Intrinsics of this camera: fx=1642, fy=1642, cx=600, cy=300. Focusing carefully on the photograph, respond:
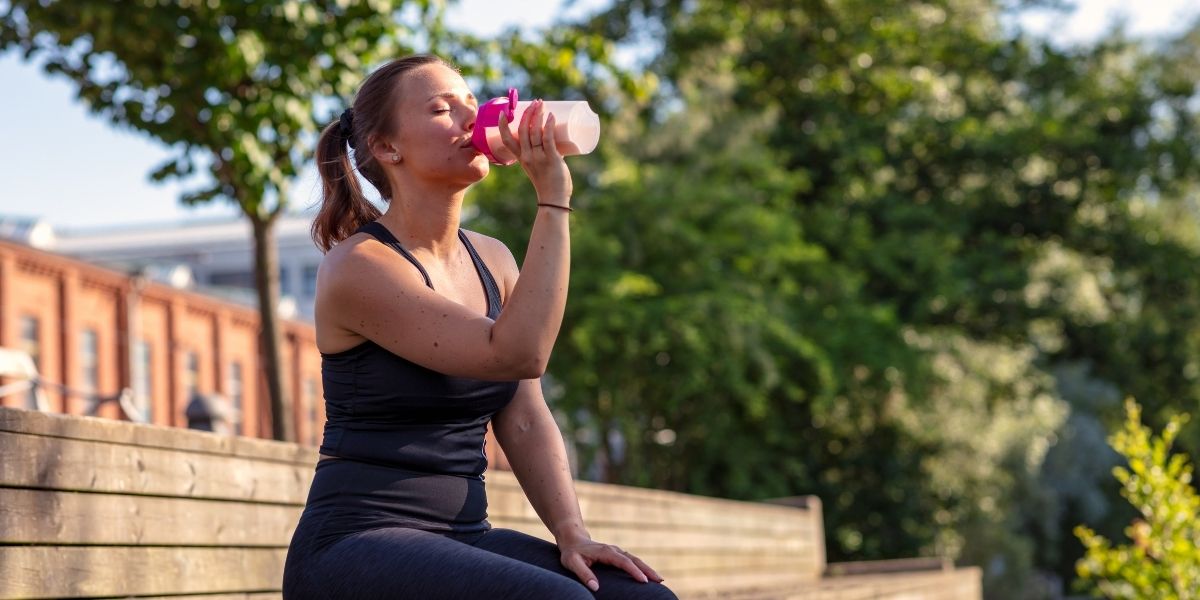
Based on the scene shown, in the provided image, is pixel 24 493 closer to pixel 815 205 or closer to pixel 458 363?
pixel 458 363

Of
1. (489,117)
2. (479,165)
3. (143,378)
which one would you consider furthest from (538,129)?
(143,378)

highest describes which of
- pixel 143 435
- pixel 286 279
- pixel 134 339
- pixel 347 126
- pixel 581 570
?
pixel 286 279

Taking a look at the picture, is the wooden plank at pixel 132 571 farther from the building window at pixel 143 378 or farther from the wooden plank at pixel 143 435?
the building window at pixel 143 378

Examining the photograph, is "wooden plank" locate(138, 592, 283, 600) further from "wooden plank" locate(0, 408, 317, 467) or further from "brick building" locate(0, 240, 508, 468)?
"brick building" locate(0, 240, 508, 468)

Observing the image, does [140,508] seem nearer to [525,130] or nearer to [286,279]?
[525,130]

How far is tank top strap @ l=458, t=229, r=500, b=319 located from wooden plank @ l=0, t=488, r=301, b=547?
1219 millimetres

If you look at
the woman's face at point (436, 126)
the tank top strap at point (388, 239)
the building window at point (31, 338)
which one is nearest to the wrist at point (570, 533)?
the tank top strap at point (388, 239)

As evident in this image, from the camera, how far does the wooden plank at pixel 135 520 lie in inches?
145

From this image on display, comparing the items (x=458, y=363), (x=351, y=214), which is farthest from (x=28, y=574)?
(x=458, y=363)

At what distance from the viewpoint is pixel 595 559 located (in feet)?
9.89

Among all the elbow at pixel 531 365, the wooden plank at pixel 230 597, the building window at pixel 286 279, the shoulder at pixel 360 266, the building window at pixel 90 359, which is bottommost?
the wooden plank at pixel 230 597

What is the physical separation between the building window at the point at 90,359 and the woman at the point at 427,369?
43.4 meters

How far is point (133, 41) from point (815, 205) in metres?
17.8

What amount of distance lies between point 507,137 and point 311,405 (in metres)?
59.6
